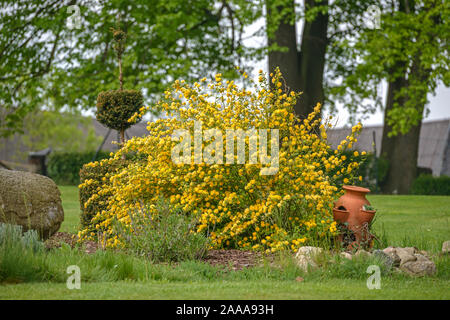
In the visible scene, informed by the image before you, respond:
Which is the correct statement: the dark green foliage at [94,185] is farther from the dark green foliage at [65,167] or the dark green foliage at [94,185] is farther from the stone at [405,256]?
the dark green foliage at [65,167]

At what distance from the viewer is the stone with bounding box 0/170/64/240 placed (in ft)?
22.4

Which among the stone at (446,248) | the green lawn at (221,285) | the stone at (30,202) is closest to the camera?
the green lawn at (221,285)

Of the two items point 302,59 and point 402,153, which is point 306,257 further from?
point 402,153

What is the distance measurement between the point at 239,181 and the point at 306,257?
1.79m

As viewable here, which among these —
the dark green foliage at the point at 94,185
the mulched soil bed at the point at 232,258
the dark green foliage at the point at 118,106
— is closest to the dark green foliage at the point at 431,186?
the dark green foliage at the point at 118,106

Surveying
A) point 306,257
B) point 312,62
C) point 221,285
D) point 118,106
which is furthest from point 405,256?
point 312,62

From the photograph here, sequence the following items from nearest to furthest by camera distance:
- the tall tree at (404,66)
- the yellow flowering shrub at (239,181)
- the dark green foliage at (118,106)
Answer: the yellow flowering shrub at (239,181)
the dark green foliage at (118,106)
the tall tree at (404,66)

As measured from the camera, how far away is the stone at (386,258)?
5.44 m

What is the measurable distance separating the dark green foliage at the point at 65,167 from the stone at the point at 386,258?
14470mm

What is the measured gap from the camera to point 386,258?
5492 mm

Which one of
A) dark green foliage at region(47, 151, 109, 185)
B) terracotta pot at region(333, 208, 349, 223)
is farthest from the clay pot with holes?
dark green foliage at region(47, 151, 109, 185)

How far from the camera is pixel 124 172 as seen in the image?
22.9 feet

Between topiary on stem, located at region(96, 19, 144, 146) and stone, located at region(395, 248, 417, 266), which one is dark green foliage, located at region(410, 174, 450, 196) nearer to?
topiary on stem, located at region(96, 19, 144, 146)
